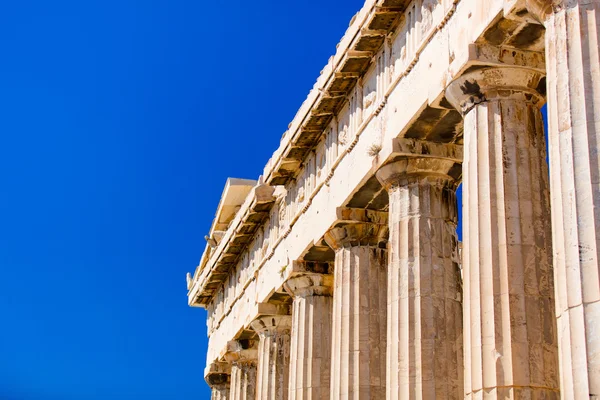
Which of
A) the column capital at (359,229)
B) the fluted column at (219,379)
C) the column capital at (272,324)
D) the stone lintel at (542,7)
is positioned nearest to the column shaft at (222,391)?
the fluted column at (219,379)

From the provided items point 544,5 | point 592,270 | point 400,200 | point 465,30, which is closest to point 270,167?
point 400,200

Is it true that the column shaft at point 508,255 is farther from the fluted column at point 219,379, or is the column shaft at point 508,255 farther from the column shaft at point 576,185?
the fluted column at point 219,379

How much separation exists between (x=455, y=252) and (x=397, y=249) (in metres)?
1.44

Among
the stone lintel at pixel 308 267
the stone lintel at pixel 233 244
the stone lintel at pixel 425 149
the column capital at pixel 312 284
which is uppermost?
the stone lintel at pixel 233 244

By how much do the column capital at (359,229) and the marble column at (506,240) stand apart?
26.9 feet

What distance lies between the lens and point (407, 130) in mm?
25078

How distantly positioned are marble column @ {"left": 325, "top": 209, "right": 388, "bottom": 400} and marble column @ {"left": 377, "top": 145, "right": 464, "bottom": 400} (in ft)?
12.0

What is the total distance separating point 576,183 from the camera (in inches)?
643

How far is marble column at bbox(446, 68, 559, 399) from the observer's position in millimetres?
19109

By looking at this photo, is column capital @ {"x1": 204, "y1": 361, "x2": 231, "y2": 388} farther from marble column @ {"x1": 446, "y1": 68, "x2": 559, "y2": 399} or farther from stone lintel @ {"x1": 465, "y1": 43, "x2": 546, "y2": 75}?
stone lintel @ {"x1": 465, "y1": 43, "x2": 546, "y2": 75}

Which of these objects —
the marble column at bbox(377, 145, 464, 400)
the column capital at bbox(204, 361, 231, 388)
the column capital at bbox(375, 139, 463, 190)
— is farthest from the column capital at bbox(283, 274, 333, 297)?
the column capital at bbox(204, 361, 231, 388)

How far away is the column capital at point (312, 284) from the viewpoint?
112 feet

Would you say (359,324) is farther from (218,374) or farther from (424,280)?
(218,374)

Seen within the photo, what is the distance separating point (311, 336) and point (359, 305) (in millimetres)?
4646
